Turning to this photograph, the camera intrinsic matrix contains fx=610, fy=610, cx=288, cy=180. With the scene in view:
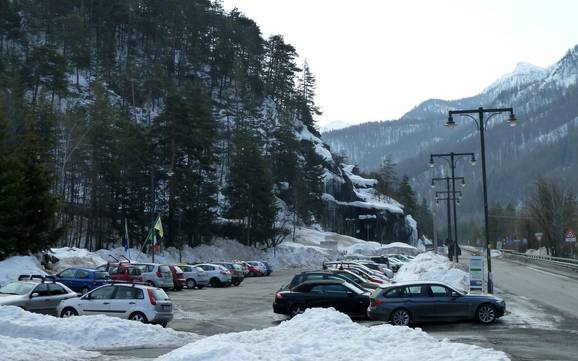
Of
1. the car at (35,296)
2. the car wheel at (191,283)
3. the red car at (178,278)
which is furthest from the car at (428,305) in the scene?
the car wheel at (191,283)

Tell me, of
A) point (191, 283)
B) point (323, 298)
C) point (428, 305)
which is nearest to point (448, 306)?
point (428, 305)

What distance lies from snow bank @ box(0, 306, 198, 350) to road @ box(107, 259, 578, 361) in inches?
40.2

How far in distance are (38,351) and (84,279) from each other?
1764cm

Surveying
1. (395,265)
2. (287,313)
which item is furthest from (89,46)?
(287,313)

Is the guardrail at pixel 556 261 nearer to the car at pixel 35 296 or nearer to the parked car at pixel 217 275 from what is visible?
the parked car at pixel 217 275

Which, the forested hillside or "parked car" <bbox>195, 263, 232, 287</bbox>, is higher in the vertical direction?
the forested hillside

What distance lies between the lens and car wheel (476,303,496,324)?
19500 millimetres

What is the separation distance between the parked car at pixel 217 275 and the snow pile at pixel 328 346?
27.6m

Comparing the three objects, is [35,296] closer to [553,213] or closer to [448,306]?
[448,306]

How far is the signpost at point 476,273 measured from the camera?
26.2 meters

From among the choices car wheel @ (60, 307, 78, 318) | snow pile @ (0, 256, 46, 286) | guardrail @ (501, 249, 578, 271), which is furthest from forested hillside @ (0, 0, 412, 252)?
guardrail @ (501, 249, 578, 271)

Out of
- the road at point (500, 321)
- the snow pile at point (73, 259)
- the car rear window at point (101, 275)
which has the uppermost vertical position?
the snow pile at point (73, 259)

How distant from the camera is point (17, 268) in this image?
3344 centimetres

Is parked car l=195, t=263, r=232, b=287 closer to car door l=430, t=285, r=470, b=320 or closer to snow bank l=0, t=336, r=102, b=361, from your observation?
car door l=430, t=285, r=470, b=320
